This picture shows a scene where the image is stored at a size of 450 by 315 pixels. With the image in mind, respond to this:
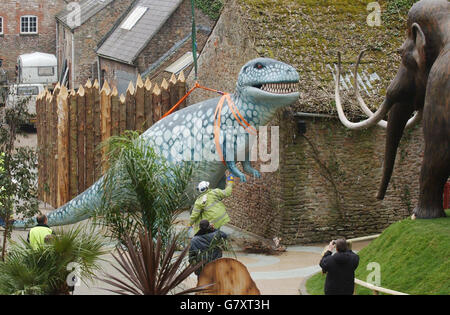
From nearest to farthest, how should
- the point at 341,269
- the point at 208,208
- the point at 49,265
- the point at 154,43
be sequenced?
1. the point at 341,269
2. the point at 49,265
3. the point at 208,208
4. the point at 154,43

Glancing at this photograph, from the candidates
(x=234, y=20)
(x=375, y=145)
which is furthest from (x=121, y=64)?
(x=375, y=145)

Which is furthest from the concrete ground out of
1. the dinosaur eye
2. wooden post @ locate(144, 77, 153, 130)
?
wooden post @ locate(144, 77, 153, 130)

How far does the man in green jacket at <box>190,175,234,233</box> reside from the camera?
1259 centimetres

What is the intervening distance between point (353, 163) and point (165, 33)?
16.8 meters

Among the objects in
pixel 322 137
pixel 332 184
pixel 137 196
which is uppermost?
pixel 322 137

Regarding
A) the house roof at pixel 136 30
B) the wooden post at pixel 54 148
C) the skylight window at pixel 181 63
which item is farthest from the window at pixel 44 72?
the wooden post at pixel 54 148

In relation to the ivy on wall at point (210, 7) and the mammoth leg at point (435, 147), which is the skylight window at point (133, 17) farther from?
the mammoth leg at point (435, 147)

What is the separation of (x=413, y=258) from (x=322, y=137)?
16.2 feet

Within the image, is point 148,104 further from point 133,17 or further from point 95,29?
point 95,29

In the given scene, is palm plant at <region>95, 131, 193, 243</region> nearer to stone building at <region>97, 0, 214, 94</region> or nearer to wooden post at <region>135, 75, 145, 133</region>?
wooden post at <region>135, 75, 145, 133</region>

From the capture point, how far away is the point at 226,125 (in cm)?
1363

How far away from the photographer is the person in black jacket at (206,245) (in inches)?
393

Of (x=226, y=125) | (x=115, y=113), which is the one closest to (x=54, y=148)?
(x=115, y=113)
